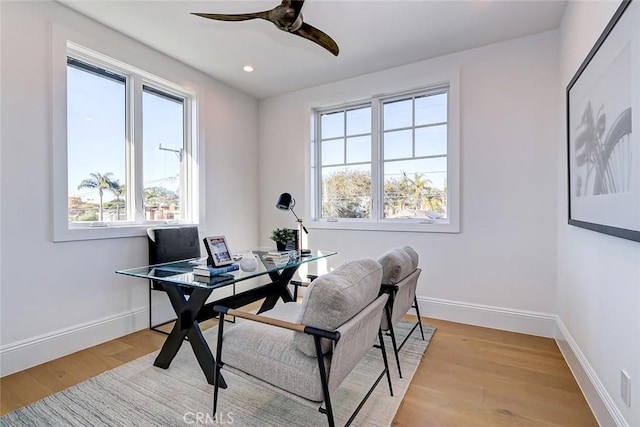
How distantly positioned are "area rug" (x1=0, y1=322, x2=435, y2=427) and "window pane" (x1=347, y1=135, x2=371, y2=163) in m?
2.41

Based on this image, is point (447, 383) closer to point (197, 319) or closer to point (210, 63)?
point (197, 319)

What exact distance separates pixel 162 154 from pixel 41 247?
1.42 meters

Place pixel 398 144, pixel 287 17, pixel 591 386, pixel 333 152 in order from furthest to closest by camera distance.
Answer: pixel 333 152, pixel 398 144, pixel 287 17, pixel 591 386

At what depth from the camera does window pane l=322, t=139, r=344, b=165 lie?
159 inches

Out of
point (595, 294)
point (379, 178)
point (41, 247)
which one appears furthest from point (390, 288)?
point (41, 247)

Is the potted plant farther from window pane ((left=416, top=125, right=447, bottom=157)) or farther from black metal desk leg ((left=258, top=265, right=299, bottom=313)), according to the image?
window pane ((left=416, top=125, right=447, bottom=157))

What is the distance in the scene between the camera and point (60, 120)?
97.0 inches

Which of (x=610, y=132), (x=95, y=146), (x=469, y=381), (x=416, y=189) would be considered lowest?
(x=469, y=381)

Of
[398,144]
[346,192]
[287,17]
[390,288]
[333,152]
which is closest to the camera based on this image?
[287,17]

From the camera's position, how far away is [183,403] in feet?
6.04

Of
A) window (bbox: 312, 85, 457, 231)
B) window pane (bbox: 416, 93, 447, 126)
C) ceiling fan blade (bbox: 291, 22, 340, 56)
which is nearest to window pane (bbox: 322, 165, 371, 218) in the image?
window (bbox: 312, 85, 457, 231)

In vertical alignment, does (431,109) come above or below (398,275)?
above

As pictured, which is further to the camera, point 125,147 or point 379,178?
point 379,178

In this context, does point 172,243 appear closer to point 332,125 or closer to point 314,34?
point 314,34
